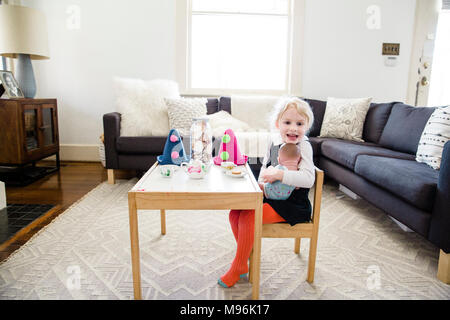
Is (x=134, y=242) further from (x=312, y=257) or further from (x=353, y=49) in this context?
(x=353, y=49)

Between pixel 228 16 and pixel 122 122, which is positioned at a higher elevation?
pixel 228 16

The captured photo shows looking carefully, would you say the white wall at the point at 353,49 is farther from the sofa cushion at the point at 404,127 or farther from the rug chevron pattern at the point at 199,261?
the rug chevron pattern at the point at 199,261

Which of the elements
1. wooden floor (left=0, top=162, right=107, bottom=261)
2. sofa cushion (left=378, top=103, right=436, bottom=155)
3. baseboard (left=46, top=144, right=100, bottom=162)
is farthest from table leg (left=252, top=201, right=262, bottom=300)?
baseboard (left=46, top=144, right=100, bottom=162)

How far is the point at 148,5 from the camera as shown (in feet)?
11.1

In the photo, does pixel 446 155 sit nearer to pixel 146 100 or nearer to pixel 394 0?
pixel 146 100

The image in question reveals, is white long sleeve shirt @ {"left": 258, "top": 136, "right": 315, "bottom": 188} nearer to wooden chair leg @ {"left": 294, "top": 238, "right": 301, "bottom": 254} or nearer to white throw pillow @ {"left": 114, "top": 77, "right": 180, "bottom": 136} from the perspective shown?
wooden chair leg @ {"left": 294, "top": 238, "right": 301, "bottom": 254}

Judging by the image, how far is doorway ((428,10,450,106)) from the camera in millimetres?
3586

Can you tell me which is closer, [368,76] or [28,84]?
[28,84]

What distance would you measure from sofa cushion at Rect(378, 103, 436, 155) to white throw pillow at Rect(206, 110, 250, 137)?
4.03ft

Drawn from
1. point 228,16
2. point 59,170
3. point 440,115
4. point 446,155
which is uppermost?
→ point 228,16

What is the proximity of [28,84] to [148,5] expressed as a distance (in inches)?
57.9

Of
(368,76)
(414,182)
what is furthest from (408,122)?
(368,76)

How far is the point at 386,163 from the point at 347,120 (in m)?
1.18

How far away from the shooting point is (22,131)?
2689 mm
